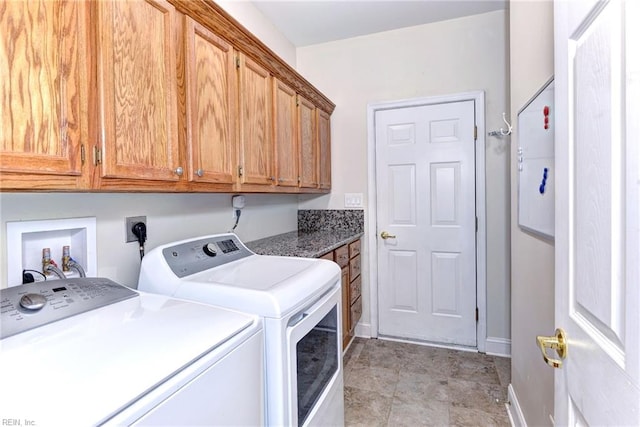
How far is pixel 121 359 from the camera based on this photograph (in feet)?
2.13

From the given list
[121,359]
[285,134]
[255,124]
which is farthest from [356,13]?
[121,359]

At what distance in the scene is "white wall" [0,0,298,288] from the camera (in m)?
1.04

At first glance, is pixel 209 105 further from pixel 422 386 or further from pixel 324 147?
pixel 422 386

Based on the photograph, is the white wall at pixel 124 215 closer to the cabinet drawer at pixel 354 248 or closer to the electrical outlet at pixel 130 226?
the electrical outlet at pixel 130 226

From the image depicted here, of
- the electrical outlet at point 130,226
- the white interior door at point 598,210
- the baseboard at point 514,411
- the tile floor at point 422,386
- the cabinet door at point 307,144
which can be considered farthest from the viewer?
the cabinet door at point 307,144

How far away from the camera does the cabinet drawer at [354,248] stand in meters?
2.54

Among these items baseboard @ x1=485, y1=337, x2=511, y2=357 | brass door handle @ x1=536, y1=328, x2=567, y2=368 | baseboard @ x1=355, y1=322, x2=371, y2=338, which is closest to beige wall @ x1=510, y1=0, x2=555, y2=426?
brass door handle @ x1=536, y1=328, x2=567, y2=368

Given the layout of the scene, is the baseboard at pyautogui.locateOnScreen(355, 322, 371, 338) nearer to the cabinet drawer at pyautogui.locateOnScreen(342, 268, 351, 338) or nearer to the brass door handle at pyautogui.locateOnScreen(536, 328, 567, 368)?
the cabinet drawer at pyautogui.locateOnScreen(342, 268, 351, 338)

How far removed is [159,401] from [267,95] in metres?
1.66

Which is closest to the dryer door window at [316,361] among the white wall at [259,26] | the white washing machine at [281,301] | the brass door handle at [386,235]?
the white washing machine at [281,301]

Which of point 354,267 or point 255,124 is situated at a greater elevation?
point 255,124

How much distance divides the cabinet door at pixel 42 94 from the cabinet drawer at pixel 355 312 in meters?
2.10

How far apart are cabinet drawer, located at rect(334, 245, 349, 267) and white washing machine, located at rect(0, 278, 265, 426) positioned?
4.24ft

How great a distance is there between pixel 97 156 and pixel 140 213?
0.55m
